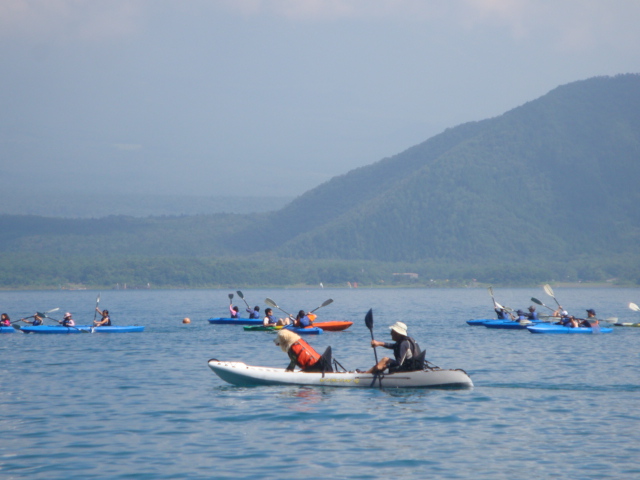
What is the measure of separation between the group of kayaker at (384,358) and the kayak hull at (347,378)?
23 cm

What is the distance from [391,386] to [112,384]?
9.42m

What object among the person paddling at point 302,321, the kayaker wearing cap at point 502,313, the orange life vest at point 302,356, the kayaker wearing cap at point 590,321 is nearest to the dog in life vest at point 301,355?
the orange life vest at point 302,356

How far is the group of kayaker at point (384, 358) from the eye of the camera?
80.3 ft

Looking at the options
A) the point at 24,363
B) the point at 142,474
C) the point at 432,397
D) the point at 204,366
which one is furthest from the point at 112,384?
the point at 142,474

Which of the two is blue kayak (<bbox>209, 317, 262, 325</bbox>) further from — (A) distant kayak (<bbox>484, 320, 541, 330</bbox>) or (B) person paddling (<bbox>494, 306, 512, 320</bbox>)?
(B) person paddling (<bbox>494, 306, 512, 320</bbox>)

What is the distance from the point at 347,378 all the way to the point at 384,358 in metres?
1.21

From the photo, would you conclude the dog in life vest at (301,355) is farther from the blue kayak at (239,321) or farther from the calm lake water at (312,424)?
the blue kayak at (239,321)

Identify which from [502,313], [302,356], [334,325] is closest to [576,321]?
[502,313]

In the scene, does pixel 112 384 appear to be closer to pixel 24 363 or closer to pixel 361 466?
pixel 24 363

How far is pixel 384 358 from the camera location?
25281mm

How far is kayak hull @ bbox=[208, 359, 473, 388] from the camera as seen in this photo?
81.5 ft

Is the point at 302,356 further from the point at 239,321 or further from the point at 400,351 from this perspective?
the point at 239,321

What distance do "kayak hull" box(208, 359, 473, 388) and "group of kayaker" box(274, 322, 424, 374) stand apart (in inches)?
9.2

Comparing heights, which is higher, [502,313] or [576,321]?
[502,313]
